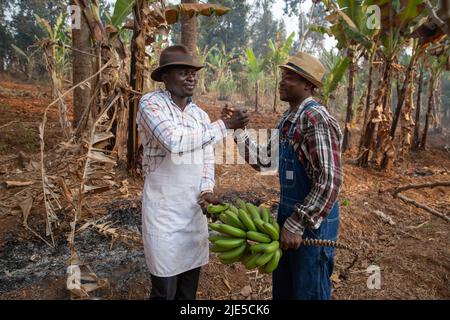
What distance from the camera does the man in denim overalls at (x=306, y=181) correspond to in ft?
5.78

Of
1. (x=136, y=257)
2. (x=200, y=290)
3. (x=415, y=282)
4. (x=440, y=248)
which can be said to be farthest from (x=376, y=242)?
(x=136, y=257)

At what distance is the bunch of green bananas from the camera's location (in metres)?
1.78

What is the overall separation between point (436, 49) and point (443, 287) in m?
5.66

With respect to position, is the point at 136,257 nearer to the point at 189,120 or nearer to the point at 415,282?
the point at 189,120

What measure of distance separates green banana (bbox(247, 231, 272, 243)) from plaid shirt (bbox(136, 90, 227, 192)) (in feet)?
1.78

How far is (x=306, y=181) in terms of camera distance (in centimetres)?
192

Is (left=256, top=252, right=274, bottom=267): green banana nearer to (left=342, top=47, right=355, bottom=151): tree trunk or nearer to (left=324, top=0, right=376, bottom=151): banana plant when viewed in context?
(left=324, top=0, right=376, bottom=151): banana plant

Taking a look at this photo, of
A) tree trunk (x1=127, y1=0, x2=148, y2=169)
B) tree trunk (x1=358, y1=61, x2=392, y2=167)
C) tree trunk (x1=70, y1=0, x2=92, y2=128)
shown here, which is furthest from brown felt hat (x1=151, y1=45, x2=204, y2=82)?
tree trunk (x1=358, y1=61, x2=392, y2=167)

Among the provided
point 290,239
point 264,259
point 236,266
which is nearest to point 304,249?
point 290,239

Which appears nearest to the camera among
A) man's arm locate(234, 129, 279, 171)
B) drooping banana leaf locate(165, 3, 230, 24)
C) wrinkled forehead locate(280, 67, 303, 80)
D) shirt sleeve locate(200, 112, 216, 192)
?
wrinkled forehead locate(280, 67, 303, 80)

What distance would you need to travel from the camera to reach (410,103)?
7.04 metres

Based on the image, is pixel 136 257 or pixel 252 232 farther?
pixel 136 257

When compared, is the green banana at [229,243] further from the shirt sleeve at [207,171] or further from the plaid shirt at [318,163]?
the shirt sleeve at [207,171]

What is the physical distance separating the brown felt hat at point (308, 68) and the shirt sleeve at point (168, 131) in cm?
61
